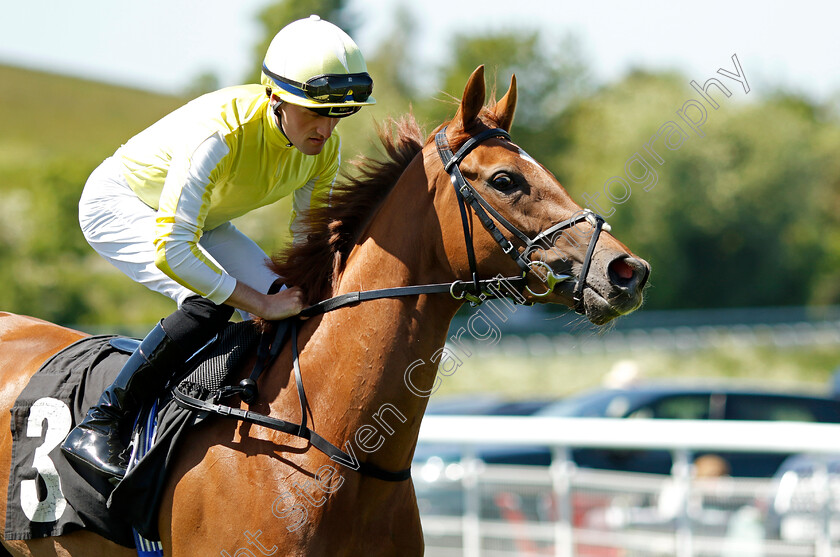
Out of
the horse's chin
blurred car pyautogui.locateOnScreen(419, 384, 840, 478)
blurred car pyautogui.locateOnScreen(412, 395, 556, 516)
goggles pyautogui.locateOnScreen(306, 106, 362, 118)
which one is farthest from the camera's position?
blurred car pyautogui.locateOnScreen(419, 384, 840, 478)

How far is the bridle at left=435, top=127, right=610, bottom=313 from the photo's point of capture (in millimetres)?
2865

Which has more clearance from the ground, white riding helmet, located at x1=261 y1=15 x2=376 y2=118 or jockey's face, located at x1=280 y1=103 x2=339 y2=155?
white riding helmet, located at x1=261 y1=15 x2=376 y2=118

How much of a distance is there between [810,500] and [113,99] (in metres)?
72.1

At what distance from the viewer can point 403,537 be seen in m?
3.06

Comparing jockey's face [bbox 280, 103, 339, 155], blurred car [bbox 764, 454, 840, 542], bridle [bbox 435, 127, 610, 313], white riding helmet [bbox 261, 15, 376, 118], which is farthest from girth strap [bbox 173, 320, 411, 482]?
blurred car [bbox 764, 454, 840, 542]

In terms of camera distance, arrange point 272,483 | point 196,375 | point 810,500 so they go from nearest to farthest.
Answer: point 272,483
point 196,375
point 810,500

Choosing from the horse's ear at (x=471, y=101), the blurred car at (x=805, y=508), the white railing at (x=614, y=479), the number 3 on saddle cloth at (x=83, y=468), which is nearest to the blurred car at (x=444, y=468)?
the white railing at (x=614, y=479)

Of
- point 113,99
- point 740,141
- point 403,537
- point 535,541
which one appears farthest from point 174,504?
point 113,99

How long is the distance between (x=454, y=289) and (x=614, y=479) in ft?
11.0

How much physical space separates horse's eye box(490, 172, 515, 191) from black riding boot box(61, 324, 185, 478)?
4.20ft

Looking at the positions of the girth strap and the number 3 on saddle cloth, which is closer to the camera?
the girth strap

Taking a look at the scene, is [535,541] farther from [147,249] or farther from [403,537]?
[147,249]

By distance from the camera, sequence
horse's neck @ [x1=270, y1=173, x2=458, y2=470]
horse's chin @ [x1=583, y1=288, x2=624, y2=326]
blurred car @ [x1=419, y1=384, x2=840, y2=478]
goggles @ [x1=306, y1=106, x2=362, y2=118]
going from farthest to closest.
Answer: blurred car @ [x1=419, y1=384, x2=840, y2=478]
goggles @ [x1=306, y1=106, x2=362, y2=118]
horse's neck @ [x1=270, y1=173, x2=458, y2=470]
horse's chin @ [x1=583, y1=288, x2=624, y2=326]

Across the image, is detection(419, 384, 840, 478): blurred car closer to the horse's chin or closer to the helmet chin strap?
the helmet chin strap
